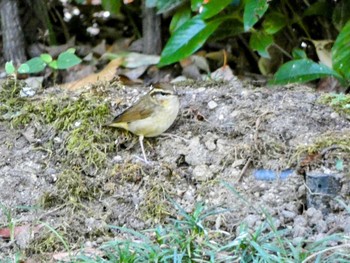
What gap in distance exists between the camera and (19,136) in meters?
5.71

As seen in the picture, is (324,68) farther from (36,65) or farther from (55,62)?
(36,65)

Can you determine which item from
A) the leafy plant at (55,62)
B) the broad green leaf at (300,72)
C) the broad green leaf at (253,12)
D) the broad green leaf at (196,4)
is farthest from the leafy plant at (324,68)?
the leafy plant at (55,62)

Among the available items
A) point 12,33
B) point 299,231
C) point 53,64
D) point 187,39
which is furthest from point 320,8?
point 299,231

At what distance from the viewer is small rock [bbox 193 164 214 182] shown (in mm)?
5273

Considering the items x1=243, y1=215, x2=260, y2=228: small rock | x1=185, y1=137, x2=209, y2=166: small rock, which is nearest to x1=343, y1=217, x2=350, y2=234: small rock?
x1=243, y1=215, x2=260, y2=228: small rock

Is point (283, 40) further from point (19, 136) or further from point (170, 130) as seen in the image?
point (19, 136)

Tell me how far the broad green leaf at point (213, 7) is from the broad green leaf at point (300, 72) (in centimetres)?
63

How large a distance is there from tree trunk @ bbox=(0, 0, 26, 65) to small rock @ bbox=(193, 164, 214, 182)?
94.9 inches

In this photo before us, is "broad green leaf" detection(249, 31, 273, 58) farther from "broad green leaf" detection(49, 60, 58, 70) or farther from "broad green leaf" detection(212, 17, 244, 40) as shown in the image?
"broad green leaf" detection(49, 60, 58, 70)

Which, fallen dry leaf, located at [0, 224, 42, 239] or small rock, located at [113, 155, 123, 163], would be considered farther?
small rock, located at [113, 155, 123, 163]

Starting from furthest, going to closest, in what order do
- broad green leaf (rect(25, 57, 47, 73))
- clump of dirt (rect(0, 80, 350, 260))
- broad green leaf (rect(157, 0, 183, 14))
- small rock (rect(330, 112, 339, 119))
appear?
broad green leaf (rect(157, 0, 183, 14)), broad green leaf (rect(25, 57, 47, 73)), small rock (rect(330, 112, 339, 119)), clump of dirt (rect(0, 80, 350, 260))

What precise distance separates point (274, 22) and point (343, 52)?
78 centimetres

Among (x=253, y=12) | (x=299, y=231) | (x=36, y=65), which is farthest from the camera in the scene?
(x=36, y=65)

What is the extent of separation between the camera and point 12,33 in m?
7.20
